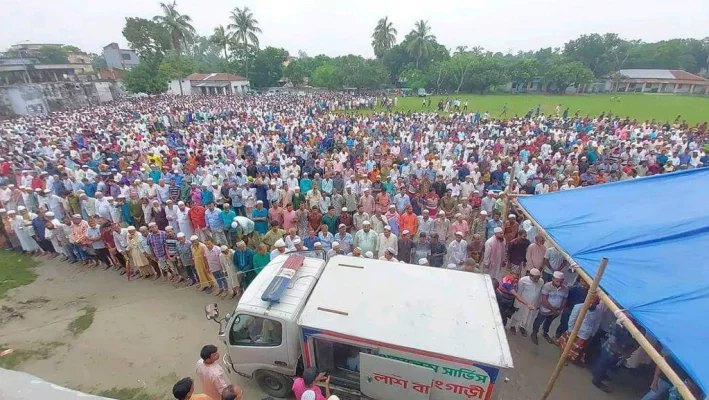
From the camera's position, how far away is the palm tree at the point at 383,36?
5891 centimetres

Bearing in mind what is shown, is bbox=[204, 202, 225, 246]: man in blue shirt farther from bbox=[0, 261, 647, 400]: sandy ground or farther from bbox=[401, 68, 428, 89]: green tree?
bbox=[401, 68, 428, 89]: green tree

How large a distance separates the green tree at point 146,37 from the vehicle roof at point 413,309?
58886mm

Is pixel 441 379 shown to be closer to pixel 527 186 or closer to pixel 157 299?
pixel 157 299

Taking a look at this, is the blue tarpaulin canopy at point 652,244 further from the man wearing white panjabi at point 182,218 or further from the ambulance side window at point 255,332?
the man wearing white panjabi at point 182,218

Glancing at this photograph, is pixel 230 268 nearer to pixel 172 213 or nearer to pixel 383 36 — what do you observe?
pixel 172 213

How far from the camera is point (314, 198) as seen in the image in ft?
32.8

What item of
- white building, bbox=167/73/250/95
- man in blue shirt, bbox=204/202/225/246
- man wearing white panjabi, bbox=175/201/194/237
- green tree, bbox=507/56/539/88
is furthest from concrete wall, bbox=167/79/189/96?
man in blue shirt, bbox=204/202/225/246

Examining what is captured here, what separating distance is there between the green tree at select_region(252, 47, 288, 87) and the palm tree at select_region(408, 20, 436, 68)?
74.9 feet

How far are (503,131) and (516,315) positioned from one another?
1610 centimetres

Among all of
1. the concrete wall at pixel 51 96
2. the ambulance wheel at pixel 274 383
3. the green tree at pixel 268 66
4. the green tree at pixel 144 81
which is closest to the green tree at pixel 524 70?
the green tree at pixel 268 66

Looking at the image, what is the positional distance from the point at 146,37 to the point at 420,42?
44.0 m

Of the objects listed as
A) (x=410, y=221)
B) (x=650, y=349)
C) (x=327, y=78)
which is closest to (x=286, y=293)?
(x=650, y=349)

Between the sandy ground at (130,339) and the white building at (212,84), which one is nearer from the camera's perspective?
the sandy ground at (130,339)

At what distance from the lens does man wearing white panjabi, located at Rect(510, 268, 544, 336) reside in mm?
6023
